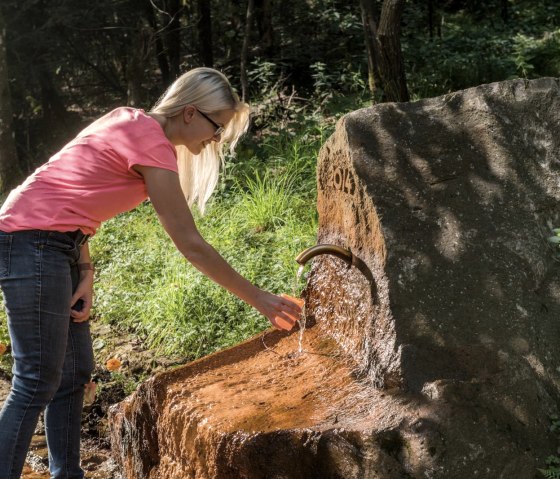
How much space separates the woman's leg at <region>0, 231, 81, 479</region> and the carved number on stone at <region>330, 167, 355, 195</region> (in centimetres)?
117

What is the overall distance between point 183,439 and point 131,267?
2.83m

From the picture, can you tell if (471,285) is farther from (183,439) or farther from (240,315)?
(240,315)

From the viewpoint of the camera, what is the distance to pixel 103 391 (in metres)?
4.53

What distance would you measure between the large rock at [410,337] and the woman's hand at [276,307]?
39 centimetres

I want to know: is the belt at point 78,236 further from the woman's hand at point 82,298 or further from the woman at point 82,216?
the woman's hand at point 82,298

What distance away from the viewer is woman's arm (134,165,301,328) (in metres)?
2.52

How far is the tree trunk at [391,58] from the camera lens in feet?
23.9

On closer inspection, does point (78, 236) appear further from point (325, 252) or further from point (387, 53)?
point (387, 53)

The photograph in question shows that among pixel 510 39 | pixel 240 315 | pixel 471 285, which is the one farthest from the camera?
pixel 510 39

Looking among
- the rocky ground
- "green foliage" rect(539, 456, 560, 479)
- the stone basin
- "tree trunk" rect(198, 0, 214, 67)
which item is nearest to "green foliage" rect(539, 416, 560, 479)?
"green foliage" rect(539, 456, 560, 479)

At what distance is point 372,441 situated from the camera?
2641mm

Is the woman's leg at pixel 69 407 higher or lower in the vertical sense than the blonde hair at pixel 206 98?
lower

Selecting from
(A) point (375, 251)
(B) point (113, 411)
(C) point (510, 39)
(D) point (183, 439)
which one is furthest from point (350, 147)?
(C) point (510, 39)

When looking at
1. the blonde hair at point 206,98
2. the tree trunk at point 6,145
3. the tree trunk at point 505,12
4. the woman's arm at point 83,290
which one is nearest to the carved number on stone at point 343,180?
the blonde hair at point 206,98
